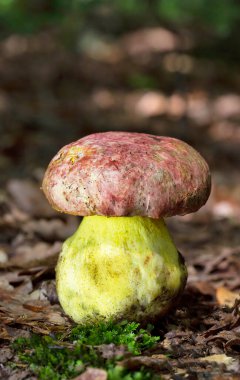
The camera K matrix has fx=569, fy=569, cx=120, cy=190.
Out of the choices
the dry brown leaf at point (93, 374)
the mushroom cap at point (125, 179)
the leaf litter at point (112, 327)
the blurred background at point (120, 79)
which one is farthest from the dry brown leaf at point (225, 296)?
the blurred background at point (120, 79)

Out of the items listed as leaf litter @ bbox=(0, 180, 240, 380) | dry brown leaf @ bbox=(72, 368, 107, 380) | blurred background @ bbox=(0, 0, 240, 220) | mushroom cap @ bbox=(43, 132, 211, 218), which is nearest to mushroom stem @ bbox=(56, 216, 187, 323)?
leaf litter @ bbox=(0, 180, 240, 380)

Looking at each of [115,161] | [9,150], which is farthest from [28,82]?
[115,161]

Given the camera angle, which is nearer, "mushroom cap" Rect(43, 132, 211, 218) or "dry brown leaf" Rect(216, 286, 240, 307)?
"mushroom cap" Rect(43, 132, 211, 218)

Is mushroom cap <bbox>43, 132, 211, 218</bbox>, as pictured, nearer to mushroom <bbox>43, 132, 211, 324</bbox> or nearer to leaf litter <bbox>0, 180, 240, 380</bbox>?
mushroom <bbox>43, 132, 211, 324</bbox>

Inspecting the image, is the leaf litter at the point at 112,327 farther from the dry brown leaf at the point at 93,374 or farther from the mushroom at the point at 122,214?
the mushroom at the point at 122,214

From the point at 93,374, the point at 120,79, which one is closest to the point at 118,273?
the point at 93,374

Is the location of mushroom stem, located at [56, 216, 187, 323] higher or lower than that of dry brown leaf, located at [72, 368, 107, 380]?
higher
